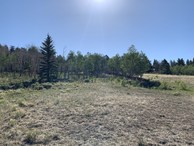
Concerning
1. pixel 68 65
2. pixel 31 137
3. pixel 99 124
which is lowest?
pixel 31 137

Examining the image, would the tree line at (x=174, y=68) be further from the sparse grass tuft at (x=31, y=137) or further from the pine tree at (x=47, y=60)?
the sparse grass tuft at (x=31, y=137)

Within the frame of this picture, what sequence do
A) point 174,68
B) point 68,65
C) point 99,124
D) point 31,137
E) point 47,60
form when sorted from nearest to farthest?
point 31,137 → point 99,124 → point 47,60 → point 68,65 → point 174,68

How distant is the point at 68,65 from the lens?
75.8m

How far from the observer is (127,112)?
52.2ft

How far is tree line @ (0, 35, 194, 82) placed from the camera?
5828 centimetres

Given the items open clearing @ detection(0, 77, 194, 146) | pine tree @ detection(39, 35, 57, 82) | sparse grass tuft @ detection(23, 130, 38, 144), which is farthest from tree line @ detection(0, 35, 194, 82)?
sparse grass tuft @ detection(23, 130, 38, 144)

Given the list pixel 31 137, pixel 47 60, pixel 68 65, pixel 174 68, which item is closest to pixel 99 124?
pixel 31 137

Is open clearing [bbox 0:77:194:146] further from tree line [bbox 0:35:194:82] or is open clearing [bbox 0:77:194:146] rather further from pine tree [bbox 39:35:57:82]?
pine tree [bbox 39:35:57:82]

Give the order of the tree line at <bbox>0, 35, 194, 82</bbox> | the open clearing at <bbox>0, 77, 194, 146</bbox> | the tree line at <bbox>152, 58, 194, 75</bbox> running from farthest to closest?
the tree line at <bbox>152, 58, 194, 75</bbox>
the tree line at <bbox>0, 35, 194, 82</bbox>
the open clearing at <bbox>0, 77, 194, 146</bbox>

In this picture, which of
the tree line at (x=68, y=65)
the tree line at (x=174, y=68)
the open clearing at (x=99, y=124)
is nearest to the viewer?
the open clearing at (x=99, y=124)

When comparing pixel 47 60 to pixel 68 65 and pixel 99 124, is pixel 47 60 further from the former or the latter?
pixel 99 124

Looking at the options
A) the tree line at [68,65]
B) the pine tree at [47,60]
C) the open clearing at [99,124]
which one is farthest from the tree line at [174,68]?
the open clearing at [99,124]

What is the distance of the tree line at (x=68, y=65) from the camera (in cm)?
5828

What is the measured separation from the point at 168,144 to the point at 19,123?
7.58m
